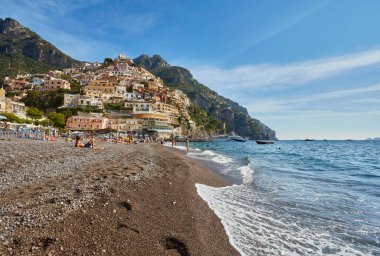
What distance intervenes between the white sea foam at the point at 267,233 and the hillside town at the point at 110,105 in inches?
2898

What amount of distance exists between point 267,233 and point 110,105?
349 ft

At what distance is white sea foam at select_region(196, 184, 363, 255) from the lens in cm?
634

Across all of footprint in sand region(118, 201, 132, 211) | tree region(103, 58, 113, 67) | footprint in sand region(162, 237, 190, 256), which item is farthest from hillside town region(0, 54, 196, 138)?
footprint in sand region(162, 237, 190, 256)

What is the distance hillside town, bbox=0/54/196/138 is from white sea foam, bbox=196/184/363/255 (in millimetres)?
73597

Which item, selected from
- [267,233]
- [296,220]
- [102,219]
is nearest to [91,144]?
[102,219]

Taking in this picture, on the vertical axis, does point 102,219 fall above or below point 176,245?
above

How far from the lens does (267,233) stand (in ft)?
23.8

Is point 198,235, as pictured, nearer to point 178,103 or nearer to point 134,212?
point 134,212

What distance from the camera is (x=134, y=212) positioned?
23.3ft

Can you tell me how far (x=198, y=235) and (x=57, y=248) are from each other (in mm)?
3103

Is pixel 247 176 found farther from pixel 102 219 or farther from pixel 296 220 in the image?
pixel 102 219

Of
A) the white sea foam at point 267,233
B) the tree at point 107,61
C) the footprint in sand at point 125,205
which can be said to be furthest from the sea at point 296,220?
the tree at point 107,61

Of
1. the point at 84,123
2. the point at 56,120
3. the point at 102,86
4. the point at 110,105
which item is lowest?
the point at 84,123

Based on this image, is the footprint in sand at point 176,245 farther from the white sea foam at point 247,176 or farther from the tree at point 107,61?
the tree at point 107,61
